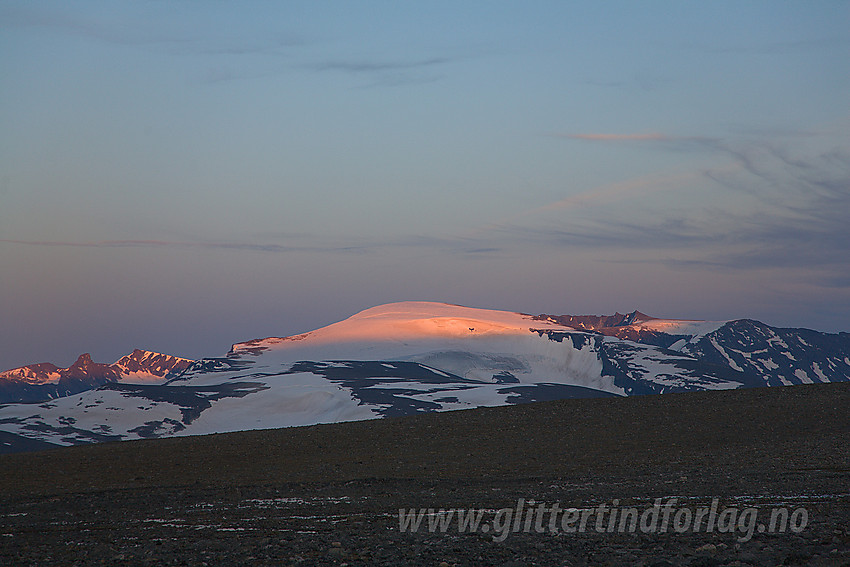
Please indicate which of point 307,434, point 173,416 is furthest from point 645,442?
point 173,416

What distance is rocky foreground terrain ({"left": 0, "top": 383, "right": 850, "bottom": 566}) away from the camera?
14500 mm

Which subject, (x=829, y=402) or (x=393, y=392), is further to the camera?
(x=393, y=392)

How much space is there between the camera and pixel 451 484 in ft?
91.6

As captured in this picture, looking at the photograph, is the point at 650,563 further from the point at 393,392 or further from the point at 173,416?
the point at 393,392

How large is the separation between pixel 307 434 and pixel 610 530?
106 feet

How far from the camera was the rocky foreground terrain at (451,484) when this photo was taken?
1450 cm

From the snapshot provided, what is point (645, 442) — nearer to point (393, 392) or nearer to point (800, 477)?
point (800, 477)

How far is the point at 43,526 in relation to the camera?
2248cm

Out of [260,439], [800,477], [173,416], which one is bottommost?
[173,416]

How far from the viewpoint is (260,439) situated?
45.1 metres

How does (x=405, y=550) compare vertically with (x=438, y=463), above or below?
above

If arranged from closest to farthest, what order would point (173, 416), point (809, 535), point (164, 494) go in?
point (809, 535) < point (164, 494) < point (173, 416)

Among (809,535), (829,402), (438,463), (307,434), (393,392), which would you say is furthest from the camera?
(393,392)

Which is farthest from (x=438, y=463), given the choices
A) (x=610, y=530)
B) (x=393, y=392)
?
(x=393, y=392)
